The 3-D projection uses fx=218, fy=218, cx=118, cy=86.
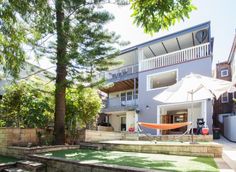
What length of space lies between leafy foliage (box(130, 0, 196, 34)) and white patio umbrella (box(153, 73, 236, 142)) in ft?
11.3

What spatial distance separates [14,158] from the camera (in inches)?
277

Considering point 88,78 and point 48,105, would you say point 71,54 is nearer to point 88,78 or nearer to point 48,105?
point 88,78

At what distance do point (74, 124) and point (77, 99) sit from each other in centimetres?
118

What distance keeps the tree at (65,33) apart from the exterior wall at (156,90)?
7.51 m

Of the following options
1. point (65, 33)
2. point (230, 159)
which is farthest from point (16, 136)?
point (230, 159)

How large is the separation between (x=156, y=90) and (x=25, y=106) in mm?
10149

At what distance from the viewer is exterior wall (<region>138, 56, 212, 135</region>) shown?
46.8 feet

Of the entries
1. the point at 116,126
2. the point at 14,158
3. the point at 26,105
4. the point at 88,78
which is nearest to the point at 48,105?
the point at 26,105

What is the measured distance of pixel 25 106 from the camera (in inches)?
352

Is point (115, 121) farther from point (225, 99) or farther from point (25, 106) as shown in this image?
point (25, 106)

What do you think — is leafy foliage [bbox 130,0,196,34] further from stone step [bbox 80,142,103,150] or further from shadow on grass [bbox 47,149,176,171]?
stone step [bbox 80,142,103,150]

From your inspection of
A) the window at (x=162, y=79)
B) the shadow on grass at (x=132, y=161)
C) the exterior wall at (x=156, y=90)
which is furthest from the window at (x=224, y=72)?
the shadow on grass at (x=132, y=161)

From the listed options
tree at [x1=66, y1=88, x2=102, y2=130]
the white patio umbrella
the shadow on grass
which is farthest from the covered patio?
the shadow on grass

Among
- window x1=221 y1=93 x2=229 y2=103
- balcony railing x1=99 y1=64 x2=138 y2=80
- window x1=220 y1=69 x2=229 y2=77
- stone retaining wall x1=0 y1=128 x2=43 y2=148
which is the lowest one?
stone retaining wall x1=0 y1=128 x2=43 y2=148
